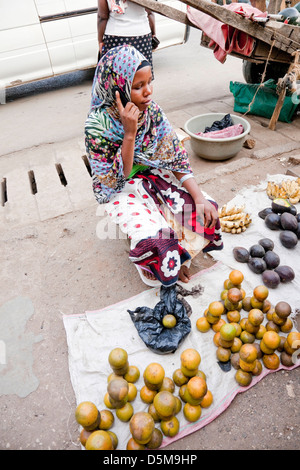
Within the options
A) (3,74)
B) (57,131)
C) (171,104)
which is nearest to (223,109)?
(171,104)

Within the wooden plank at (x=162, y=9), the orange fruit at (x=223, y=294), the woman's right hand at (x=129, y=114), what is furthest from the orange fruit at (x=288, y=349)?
the wooden plank at (x=162, y=9)

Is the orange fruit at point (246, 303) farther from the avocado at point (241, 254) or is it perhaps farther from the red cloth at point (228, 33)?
the red cloth at point (228, 33)

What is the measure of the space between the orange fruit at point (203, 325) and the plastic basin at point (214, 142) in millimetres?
2300

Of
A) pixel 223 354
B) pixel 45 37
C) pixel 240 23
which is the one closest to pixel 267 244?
pixel 223 354

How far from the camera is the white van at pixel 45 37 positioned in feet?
18.4

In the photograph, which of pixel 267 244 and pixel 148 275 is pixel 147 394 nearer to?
pixel 148 275

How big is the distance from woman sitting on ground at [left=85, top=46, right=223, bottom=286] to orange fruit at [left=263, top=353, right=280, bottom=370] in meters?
0.76

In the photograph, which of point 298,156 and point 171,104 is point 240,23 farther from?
point 171,104

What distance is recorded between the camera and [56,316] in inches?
95.5

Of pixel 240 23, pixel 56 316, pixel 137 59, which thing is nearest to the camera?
pixel 137 59

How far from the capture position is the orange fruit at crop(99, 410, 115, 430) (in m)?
1.69

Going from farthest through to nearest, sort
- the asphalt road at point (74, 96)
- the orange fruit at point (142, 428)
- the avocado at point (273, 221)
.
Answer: the asphalt road at point (74, 96) → the avocado at point (273, 221) → the orange fruit at point (142, 428)

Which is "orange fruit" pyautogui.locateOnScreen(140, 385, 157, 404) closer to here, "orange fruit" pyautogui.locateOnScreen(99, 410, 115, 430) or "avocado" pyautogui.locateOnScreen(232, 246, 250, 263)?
"orange fruit" pyautogui.locateOnScreen(99, 410, 115, 430)
